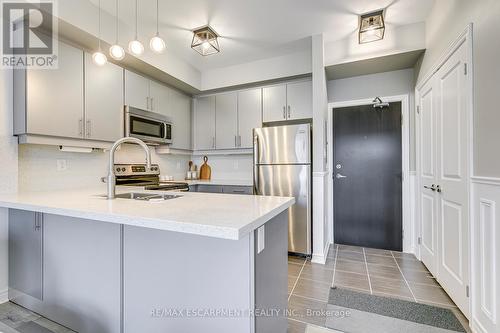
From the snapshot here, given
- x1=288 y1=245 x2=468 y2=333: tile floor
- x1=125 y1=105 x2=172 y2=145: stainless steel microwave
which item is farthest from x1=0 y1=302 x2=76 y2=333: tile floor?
x1=125 y1=105 x2=172 y2=145: stainless steel microwave

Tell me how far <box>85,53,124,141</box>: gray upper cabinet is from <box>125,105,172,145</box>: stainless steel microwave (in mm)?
92

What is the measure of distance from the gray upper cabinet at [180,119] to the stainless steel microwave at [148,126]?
0.19m

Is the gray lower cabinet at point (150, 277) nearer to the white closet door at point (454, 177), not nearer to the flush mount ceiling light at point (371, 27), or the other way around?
the white closet door at point (454, 177)

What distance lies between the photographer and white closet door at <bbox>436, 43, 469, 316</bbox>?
1723 millimetres

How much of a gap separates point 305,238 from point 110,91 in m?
2.84

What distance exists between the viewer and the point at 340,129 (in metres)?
3.44

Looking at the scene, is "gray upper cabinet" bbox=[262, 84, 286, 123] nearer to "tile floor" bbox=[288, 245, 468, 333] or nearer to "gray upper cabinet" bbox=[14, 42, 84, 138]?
"tile floor" bbox=[288, 245, 468, 333]

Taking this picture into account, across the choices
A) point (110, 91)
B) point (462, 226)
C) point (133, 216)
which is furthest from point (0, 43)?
point (462, 226)

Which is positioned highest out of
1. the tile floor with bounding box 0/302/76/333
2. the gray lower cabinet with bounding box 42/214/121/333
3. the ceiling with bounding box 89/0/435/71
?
the ceiling with bounding box 89/0/435/71

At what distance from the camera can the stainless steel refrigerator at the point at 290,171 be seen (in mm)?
2893

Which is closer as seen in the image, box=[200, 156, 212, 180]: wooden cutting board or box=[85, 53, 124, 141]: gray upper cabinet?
box=[85, 53, 124, 141]: gray upper cabinet

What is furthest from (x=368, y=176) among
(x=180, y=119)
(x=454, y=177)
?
(x=180, y=119)

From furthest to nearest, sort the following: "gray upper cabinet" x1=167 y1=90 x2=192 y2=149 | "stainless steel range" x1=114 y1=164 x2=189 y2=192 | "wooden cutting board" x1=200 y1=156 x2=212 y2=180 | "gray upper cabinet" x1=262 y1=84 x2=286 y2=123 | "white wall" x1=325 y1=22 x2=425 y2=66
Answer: "wooden cutting board" x1=200 y1=156 x2=212 y2=180 → "gray upper cabinet" x1=167 y1=90 x2=192 y2=149 → "gray upper cabinet" x1=262 y1=84 x2=286 y2=123 → "stainless steel range" x1=114 y1=164 x2=189 y2=192 → "white wall" x1=325 y1=22 x2=425 y2=66

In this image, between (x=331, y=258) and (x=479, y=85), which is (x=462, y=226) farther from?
(x=331, y=258)
